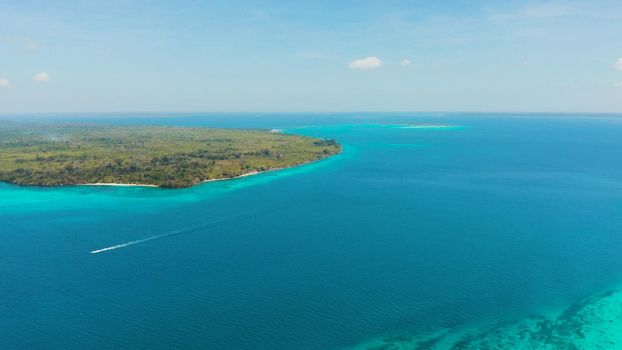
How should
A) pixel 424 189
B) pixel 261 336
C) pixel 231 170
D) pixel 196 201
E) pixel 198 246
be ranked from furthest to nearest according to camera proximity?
pixel 231 170 < pixel 424 189 < pixel 196 201 < pixel 198 246 < pixel 261 336

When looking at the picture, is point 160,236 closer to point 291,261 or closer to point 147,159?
point 291,261

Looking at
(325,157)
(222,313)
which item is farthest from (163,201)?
(325,157)

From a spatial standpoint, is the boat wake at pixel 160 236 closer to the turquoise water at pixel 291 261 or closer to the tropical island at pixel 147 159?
the turquoise water at pixel 291 261

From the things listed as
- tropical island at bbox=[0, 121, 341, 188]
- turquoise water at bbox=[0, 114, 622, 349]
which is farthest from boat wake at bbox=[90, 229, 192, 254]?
tropical island at bbox=[0, 121, 341, 188]

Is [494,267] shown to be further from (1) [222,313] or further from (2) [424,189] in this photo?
(2) [424,189]

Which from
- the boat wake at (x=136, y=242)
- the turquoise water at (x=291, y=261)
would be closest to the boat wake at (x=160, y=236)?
the boat wake at (x=136, y=242)

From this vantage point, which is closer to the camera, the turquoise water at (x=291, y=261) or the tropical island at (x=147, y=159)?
the turquoise water at (x=291, y=261)

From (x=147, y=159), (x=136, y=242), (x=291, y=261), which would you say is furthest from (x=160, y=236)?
(x=147, y=159)
